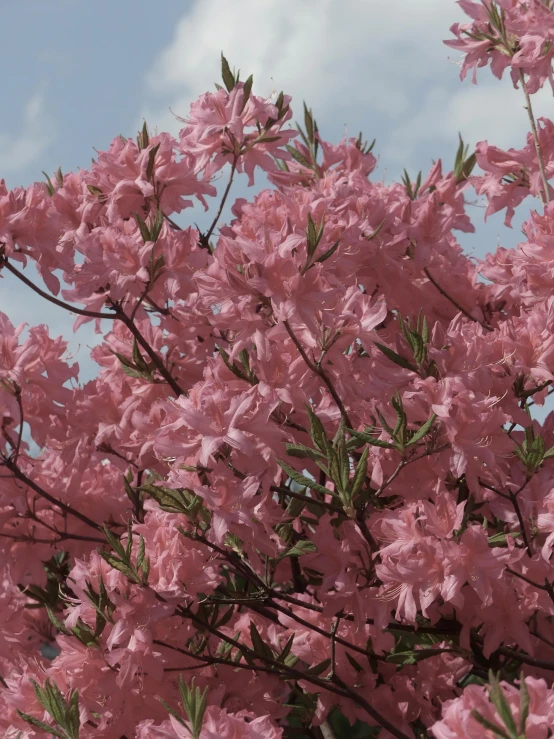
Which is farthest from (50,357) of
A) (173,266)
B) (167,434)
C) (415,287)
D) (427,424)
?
(427,424)

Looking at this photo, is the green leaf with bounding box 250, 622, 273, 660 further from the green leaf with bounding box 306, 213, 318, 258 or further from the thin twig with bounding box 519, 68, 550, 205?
the thin twig with bounding box 519, 68, 550, 205

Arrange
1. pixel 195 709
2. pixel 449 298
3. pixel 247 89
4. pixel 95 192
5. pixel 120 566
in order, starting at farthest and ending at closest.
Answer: pixel 449 298 < pixel 95 192 < pixel 247 89 < pixel 120 566 < pixel 195 709

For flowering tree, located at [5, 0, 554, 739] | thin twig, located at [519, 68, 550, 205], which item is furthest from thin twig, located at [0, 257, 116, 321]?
thin twig, located at [519, 68, 550, 205]

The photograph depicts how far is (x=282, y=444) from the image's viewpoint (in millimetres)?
2477

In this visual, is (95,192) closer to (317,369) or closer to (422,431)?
(317,369)

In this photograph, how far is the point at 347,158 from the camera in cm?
427

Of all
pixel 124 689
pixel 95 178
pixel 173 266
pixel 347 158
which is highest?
pixel 347 158

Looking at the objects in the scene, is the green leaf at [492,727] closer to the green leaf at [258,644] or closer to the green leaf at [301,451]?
the green leaf at [301,451]

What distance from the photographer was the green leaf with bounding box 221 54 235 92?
132 inches

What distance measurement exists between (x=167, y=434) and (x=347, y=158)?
218cm

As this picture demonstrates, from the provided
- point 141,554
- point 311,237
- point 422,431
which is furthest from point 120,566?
point 311,237

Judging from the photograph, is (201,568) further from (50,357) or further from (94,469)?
(94,469)

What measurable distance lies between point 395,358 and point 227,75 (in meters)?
1.40

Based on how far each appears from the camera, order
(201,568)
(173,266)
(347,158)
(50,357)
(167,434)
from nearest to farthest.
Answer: (167,434) < (201,568) < (173,266) < (50,357) < (347,158)
